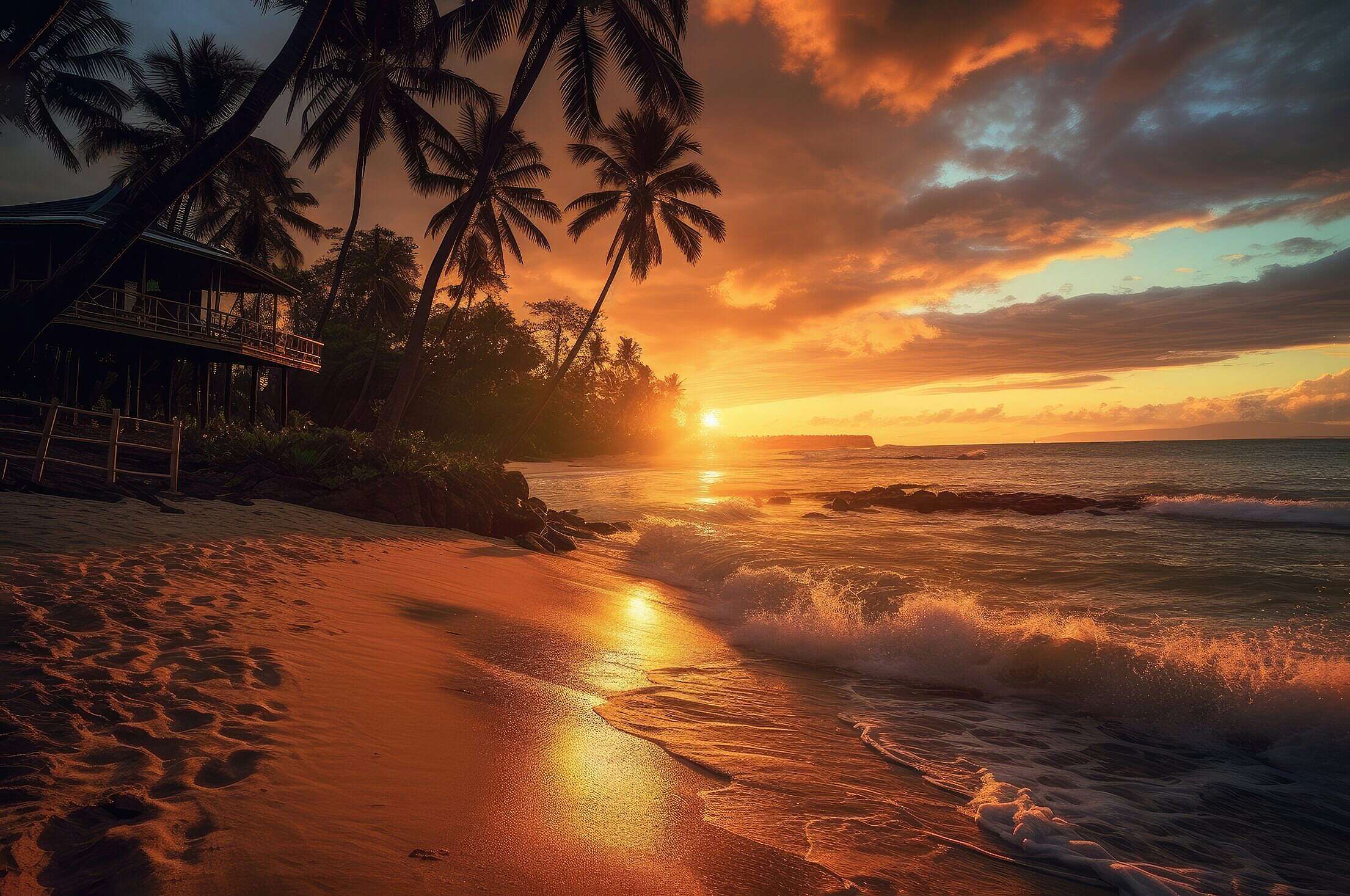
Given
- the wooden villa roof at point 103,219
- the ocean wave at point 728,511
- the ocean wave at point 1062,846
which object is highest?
the wooden villa roof at point 103,219

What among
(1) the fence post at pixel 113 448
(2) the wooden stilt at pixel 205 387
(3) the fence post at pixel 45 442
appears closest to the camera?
(3) the fence post at pixel 45 442

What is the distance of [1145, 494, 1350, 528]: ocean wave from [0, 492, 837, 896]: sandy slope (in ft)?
67.5

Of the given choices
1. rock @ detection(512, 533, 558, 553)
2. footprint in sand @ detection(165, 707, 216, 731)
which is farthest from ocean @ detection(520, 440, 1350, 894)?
footprint in sand @ detection(165, 707, 216, 731)

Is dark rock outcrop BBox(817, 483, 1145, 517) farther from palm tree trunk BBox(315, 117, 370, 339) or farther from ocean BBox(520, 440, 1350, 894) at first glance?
palm tree trunk BBox(315, 117, 370, 339)

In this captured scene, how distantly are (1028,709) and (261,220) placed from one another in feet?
119

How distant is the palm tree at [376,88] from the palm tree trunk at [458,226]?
9.98ft

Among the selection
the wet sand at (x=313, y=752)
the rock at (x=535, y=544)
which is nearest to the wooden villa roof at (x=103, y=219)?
the rock at (x=535, y=544)

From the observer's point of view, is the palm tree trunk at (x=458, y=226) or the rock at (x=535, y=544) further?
the palm tree trunk at (x=458, y=226)

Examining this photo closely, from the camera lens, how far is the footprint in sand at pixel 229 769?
264 centimetres

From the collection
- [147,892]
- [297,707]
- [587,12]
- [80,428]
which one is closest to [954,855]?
[147,892]

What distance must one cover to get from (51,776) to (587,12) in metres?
16.8

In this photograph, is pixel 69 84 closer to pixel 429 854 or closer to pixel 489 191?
pixel 489 191

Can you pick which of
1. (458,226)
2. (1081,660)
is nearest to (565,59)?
(458,226)

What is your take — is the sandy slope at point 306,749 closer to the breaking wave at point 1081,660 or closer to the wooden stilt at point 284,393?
the breaking wave at point 1081,660
